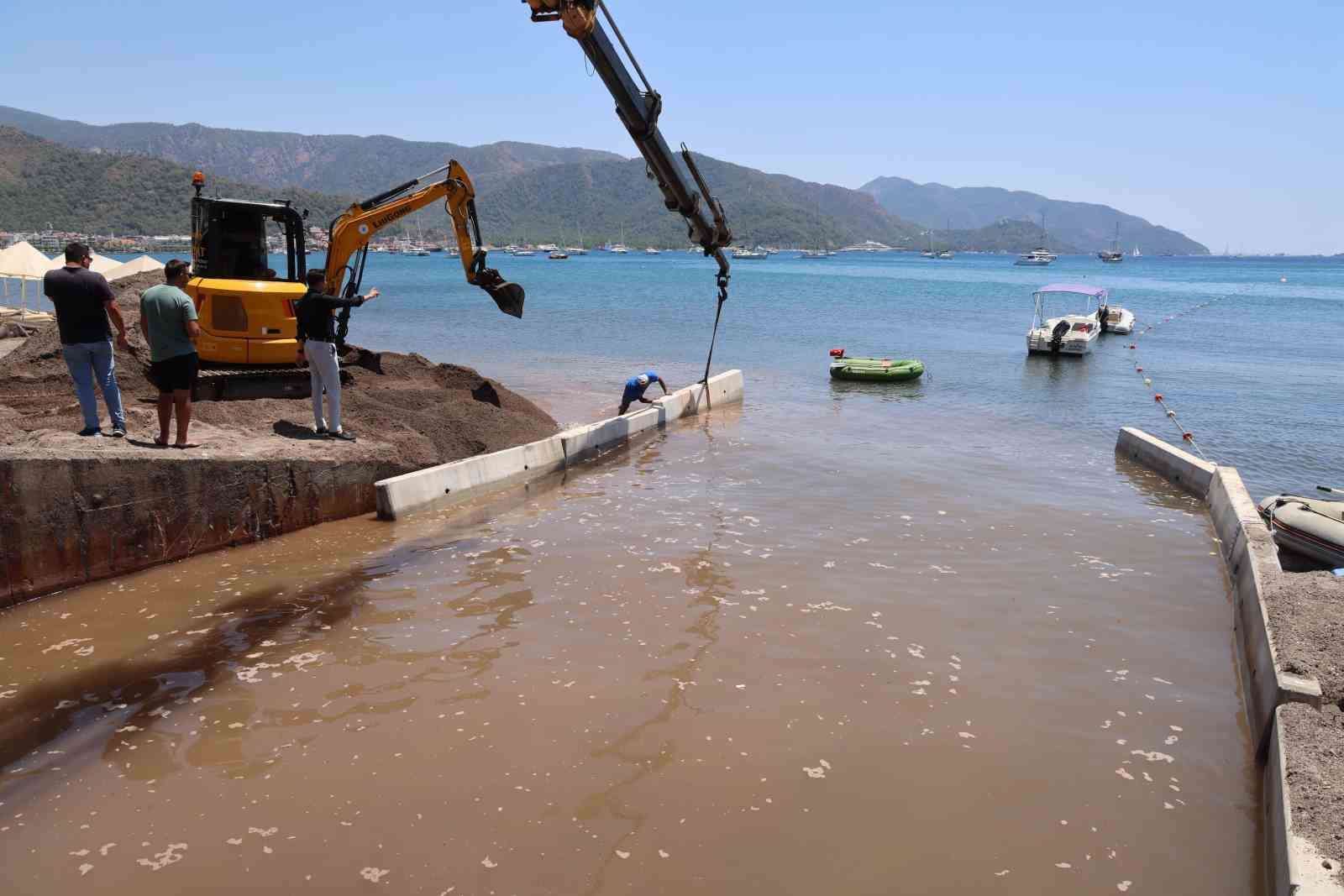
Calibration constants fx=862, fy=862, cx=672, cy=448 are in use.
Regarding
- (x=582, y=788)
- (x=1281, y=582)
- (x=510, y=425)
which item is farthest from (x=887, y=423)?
(x=582, y=788)

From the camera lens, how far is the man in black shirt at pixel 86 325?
26.4ft

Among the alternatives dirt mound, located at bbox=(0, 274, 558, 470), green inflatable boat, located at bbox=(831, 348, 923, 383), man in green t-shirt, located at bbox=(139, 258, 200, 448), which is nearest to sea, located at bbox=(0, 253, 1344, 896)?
dirt mound, located at bbox=(0, 274, 558, 470)

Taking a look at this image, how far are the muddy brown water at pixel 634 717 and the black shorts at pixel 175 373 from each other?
180 cm

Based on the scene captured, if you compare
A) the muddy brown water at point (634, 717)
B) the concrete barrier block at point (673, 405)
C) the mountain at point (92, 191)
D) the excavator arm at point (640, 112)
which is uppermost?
the mountain at point (92, 191)

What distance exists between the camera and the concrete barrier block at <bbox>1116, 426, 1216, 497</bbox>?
488 inches

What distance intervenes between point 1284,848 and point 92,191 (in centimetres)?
17231

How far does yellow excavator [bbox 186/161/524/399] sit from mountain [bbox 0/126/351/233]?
127 meters

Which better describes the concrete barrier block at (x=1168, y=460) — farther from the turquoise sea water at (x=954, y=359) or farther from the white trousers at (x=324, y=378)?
the white trousers at (x=324, y=378)

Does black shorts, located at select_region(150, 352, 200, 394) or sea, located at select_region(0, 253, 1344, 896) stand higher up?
black shorts, located at select_region(150, 352, 200, 394)

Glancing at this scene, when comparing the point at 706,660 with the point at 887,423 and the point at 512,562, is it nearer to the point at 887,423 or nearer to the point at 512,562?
the point at 512,562

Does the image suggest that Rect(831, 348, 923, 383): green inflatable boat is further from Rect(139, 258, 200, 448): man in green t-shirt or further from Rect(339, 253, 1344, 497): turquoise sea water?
Rect(139, 258, 200, 448): man in green t-shirt

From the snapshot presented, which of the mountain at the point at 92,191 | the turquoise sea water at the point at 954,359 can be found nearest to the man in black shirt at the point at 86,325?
the turquoise sea water at the point at 954,359

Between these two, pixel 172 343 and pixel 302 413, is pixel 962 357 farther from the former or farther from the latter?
pixel 172 343

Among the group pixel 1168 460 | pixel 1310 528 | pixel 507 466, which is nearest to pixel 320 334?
pixel 507 466
